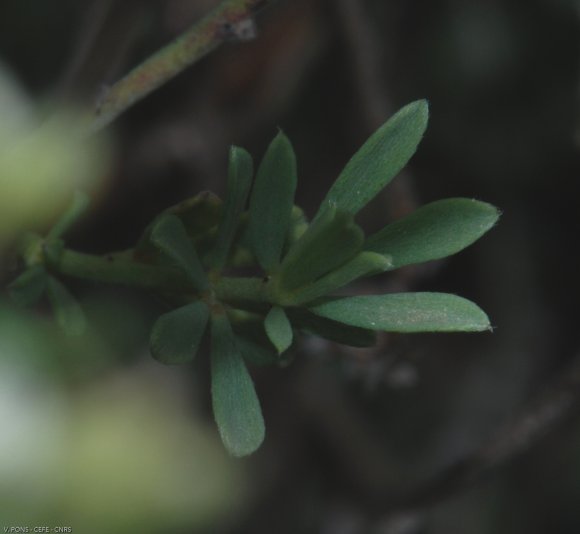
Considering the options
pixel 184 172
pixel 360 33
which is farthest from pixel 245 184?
pixel 184 172

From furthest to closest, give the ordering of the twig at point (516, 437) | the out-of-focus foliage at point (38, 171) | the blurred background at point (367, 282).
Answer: the blurred background at point (367, 282), the twig at point (516, 437), the out-of-focus foliage at point (38, 171)

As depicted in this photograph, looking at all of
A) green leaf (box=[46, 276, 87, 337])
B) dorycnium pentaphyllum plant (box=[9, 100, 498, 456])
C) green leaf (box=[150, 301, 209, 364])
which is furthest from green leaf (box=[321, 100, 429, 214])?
green leaf (box=[46, 276, 87, 337])

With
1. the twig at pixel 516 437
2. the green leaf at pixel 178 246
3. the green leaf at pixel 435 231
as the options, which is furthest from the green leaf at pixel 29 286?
the twig at pixel 516 437

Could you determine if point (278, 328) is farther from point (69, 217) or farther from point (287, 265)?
point (69, 217)

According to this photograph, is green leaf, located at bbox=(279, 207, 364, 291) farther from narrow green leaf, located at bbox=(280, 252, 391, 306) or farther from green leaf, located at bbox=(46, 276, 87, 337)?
green leaf, located at bbox=(46, 276, 87, 337)

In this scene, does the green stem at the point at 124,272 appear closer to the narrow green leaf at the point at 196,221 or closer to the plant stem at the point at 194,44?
the narrow green leaf at the point at 196,221

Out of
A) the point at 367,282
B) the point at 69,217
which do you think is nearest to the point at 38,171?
the point at 69,217

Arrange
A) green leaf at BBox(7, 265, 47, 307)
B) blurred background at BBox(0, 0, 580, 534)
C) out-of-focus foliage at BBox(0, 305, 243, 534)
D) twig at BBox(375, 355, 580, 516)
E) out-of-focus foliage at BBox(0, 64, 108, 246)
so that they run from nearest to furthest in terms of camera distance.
Answer: green leaf at BBox(7, 265, 47, 307) < out-of-focus foliage at BBox(0, 64, 108, 246) < out-of-focus foliage at BBox(0, 305, 243, 534) < twig at BBox(375, 355, 580, 516) < blurred background at BBox(0, 0, 580, 534)
